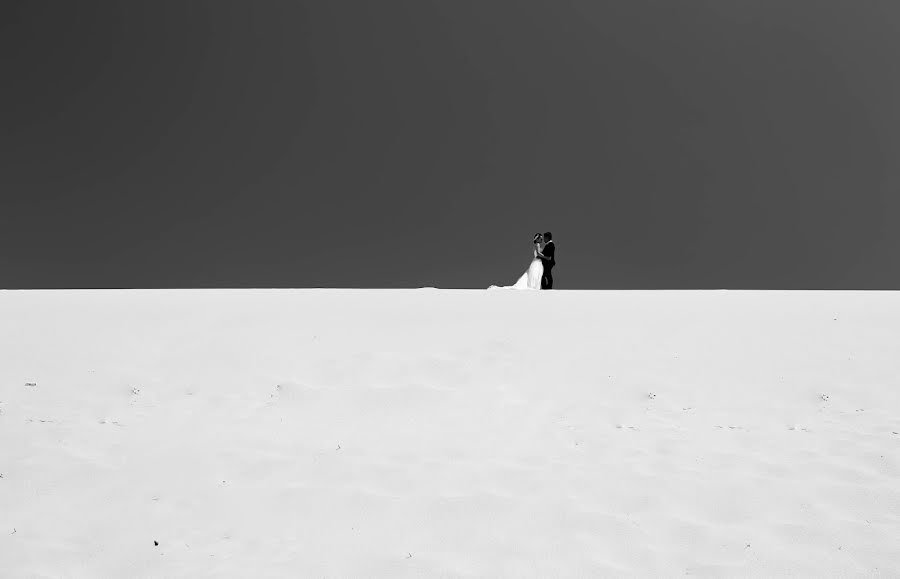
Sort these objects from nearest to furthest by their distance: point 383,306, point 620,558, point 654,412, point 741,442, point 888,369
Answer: point 620,558, point 741,442, point 654,412, point 888,369, point 383,306

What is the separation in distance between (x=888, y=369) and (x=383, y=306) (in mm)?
5710

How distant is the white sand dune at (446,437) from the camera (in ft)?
13.4

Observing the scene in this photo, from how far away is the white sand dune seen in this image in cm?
409

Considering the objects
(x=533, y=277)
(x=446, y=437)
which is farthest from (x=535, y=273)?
(x=446, y=437)

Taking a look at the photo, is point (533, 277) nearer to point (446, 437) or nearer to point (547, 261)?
point (547, 261)

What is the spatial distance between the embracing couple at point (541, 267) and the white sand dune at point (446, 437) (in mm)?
4179

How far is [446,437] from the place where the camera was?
5.71 meters

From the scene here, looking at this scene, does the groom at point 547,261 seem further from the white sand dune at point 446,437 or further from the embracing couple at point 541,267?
the white sand dune at point 446,437

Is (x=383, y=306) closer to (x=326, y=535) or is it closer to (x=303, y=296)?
(x=303, y=296)

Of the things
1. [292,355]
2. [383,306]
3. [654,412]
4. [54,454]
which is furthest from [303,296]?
[654,412]

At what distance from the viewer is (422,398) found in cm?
652

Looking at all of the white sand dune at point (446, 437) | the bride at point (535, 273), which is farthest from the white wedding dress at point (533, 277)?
the white sand dune at point (446, 437)

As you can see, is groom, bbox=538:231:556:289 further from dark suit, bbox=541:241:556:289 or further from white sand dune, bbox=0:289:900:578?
white sand dune, bbox=0:289:900:578

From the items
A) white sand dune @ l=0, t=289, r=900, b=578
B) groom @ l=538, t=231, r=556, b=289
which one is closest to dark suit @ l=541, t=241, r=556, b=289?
groom @ l=538, t=231, r=556, b=289
